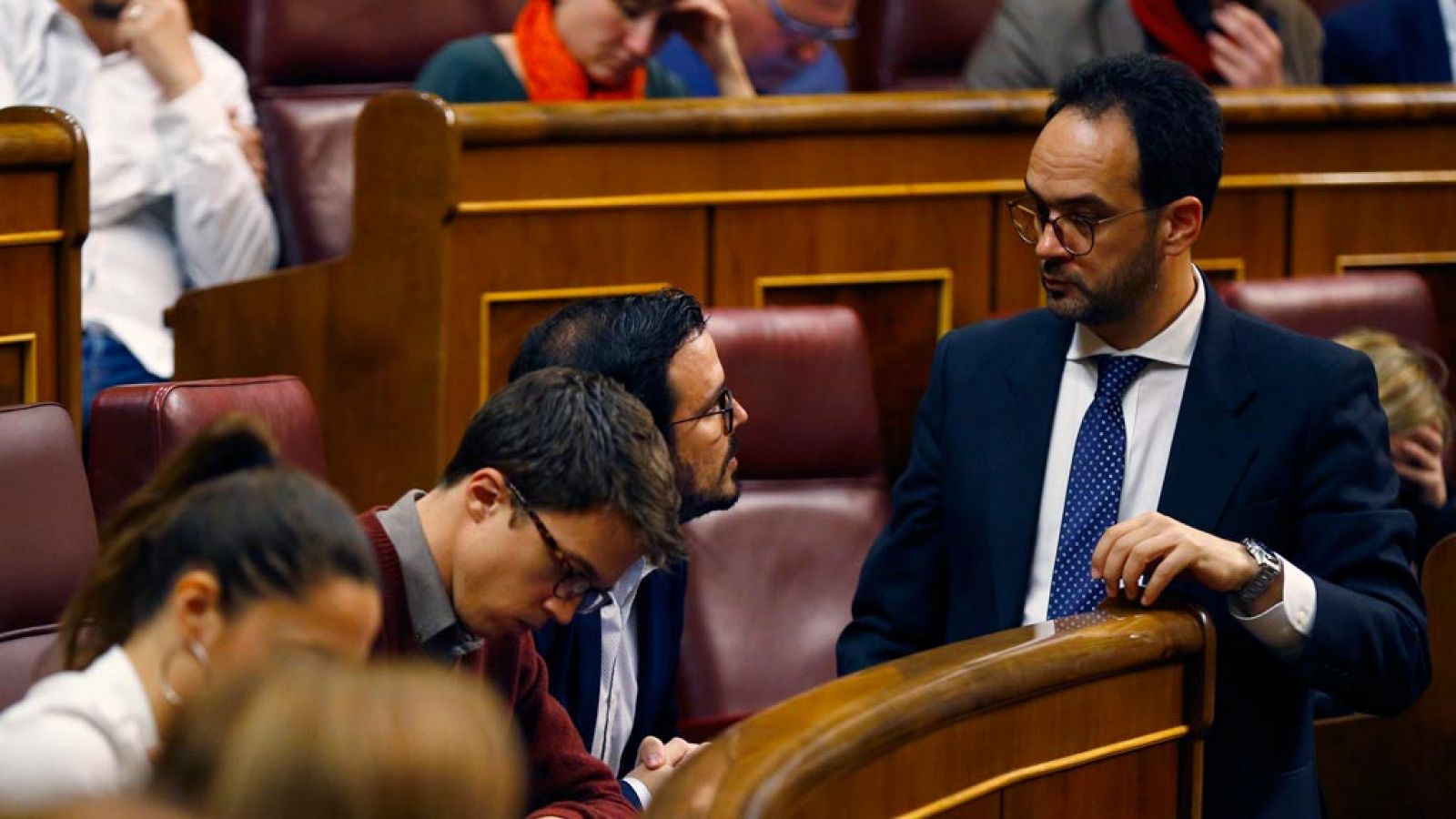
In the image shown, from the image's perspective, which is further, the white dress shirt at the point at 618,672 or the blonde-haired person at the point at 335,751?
the white dress shirt at the point at 618,672

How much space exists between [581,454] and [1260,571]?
0.97 feet

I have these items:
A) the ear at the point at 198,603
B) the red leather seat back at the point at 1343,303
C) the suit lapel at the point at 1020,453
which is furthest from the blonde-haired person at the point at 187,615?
the red leather seat back at the point at 1343,303

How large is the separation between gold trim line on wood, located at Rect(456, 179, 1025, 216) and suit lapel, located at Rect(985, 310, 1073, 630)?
46 cm

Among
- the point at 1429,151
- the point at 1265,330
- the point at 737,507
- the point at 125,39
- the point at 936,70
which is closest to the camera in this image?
the point at 1265,330

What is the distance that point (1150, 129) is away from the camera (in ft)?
3.08

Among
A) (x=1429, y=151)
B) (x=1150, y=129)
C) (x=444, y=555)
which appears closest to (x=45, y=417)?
(x=444, y=555)

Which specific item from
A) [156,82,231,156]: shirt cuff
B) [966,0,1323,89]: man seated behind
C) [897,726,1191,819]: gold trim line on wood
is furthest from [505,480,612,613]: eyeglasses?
[966,0,1323,89]: man seated behind

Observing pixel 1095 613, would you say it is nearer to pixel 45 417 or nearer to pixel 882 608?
pixel 882 608

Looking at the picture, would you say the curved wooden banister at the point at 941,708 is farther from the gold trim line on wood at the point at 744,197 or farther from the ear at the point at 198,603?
the gold trim line on wood at the point at 744,197

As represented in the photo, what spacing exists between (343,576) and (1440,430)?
1.01 m

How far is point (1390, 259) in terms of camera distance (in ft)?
5.26

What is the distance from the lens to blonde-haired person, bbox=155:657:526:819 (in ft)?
1.31

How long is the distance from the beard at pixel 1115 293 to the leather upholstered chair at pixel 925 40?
1.07 meters

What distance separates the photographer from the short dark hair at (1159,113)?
3.07ft
